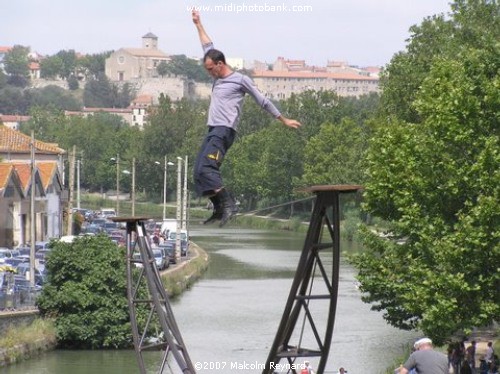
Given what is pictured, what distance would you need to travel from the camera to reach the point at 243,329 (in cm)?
4719

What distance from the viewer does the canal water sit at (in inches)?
1538

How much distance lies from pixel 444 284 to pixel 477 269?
877 millimetres

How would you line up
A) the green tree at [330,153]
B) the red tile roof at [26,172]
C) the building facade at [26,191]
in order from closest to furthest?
the red tile roof at [26,172], the building facade at [26,191], the green tree at [330,153]

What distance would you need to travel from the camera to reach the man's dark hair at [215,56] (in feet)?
36.0

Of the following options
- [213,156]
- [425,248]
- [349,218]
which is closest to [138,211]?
[349,218]

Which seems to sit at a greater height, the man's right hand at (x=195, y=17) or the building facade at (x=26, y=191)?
the man's right hand at (x=195, y=17)

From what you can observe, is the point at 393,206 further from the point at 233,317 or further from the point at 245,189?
the point at 245,189

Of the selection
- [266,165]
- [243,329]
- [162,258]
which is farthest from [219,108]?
[266,165]

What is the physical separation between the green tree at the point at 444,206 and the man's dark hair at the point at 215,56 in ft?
69.4

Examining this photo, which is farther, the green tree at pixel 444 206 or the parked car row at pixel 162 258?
the parked car row at pixel 162 258

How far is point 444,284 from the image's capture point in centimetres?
3186

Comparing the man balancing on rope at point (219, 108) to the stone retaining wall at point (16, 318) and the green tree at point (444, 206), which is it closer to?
the green tree at point (444, 206)

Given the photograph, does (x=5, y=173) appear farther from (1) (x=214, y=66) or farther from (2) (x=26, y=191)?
(1) (x=214, y=66)

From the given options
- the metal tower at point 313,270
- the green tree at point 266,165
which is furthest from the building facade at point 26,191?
the metal tower at point 313,270
